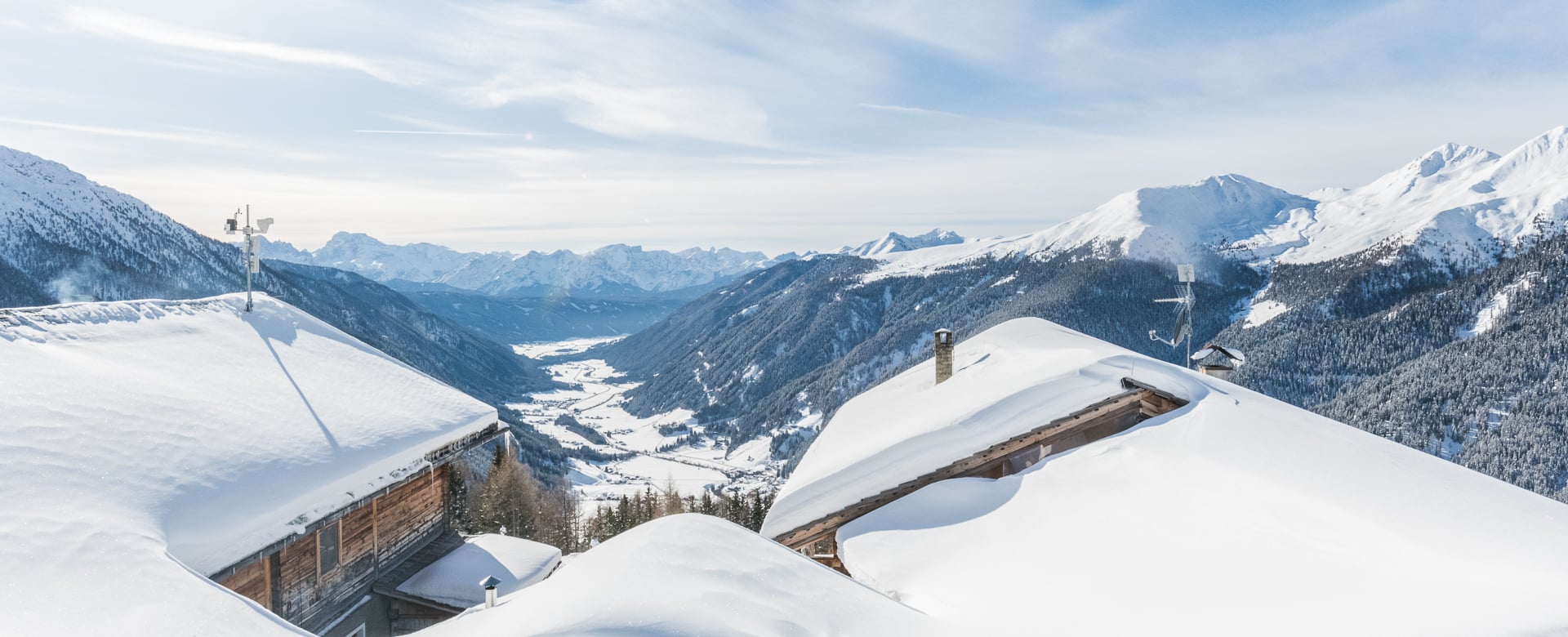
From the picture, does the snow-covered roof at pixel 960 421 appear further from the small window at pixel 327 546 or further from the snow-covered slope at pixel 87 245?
the snow-covered slope at pixel 87 245

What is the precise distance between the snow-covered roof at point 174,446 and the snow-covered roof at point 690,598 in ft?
7.65

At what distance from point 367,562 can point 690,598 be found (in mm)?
11278

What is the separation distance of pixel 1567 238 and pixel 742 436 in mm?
216892

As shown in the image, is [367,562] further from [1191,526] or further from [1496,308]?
[1496,308]

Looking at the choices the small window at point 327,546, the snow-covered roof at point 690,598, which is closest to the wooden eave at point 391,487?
the small window at point 327,546

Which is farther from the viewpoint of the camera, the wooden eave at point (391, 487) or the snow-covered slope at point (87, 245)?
the snow-covered slope at point (87, 245)

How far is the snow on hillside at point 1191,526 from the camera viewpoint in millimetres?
6270

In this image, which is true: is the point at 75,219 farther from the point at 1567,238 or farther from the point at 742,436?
the point at 1567,238

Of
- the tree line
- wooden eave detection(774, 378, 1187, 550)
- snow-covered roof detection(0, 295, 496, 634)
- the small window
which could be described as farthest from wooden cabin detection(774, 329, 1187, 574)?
the tree line

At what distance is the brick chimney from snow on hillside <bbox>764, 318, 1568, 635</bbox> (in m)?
4.01

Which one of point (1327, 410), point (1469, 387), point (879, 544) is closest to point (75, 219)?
point (879, 544)

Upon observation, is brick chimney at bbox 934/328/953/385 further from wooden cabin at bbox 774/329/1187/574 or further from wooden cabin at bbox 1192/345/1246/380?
wooden cabin at bbox 1192/345/1246/380

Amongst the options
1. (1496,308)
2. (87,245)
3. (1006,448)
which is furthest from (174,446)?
(1496,308)

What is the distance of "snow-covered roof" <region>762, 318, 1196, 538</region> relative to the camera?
11751mm
